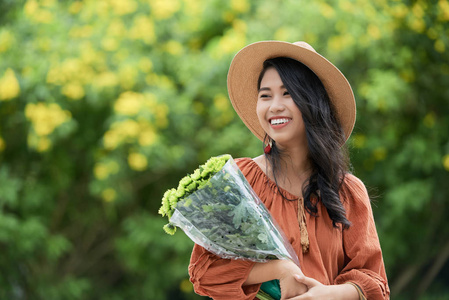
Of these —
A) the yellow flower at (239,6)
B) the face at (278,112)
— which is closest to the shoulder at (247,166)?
the face at (278,112)

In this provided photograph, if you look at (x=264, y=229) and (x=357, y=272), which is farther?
(x=357, y=272)

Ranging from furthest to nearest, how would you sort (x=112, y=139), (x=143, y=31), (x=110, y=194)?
(x=143, y=31) < (x=110, y=194) < (x=112, y=139)

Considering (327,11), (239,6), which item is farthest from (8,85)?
(327,11)

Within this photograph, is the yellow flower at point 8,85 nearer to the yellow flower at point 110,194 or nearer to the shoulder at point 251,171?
the yellow flower at point 110,194

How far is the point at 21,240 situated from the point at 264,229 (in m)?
4.40

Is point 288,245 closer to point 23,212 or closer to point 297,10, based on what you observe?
point 297,10

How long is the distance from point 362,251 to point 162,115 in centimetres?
390

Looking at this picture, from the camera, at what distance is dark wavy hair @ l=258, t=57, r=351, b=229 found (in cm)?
186

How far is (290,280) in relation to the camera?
172cm

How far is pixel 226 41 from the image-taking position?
567cm

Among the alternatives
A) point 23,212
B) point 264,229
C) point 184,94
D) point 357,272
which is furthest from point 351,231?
point 23,212

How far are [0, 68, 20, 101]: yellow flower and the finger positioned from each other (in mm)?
4219

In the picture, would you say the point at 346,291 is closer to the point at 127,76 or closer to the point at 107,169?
the point at 107,169

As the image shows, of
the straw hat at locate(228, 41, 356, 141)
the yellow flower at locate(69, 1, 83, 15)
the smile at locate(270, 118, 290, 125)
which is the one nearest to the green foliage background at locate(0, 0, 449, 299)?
the yellow flower at locate(69, 1, 83, 15)
